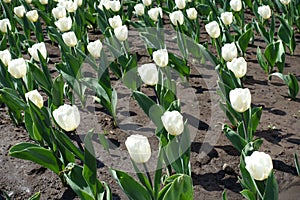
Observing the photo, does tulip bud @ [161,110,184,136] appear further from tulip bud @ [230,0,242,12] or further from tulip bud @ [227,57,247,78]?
tulip bud @ [230,0,242,12]

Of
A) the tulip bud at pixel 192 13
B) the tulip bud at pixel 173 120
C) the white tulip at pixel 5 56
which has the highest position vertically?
the tulip bud at pixel 173 120

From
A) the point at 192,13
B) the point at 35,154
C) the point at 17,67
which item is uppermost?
the point at 17,67

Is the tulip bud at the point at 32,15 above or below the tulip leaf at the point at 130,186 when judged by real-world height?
above

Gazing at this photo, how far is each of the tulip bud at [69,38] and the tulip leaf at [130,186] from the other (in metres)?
1.62

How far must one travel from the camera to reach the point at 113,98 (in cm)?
336

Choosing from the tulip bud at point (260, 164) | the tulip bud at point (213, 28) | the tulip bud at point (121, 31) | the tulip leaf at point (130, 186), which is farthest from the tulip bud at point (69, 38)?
the tulip bud at point (260, 164)

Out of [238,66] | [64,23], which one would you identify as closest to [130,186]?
[238,66]

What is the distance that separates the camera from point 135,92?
2943mm

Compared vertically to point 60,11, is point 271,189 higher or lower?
lower

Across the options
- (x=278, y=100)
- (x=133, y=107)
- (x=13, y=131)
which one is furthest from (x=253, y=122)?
(x=13, y=131)

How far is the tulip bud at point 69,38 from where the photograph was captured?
3.68 metres

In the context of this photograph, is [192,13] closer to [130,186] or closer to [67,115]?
[67,115]

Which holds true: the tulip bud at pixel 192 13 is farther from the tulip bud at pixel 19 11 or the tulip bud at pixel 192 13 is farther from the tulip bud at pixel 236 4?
the tulip bud at pixel 19 11

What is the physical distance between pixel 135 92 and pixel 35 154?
64cm
